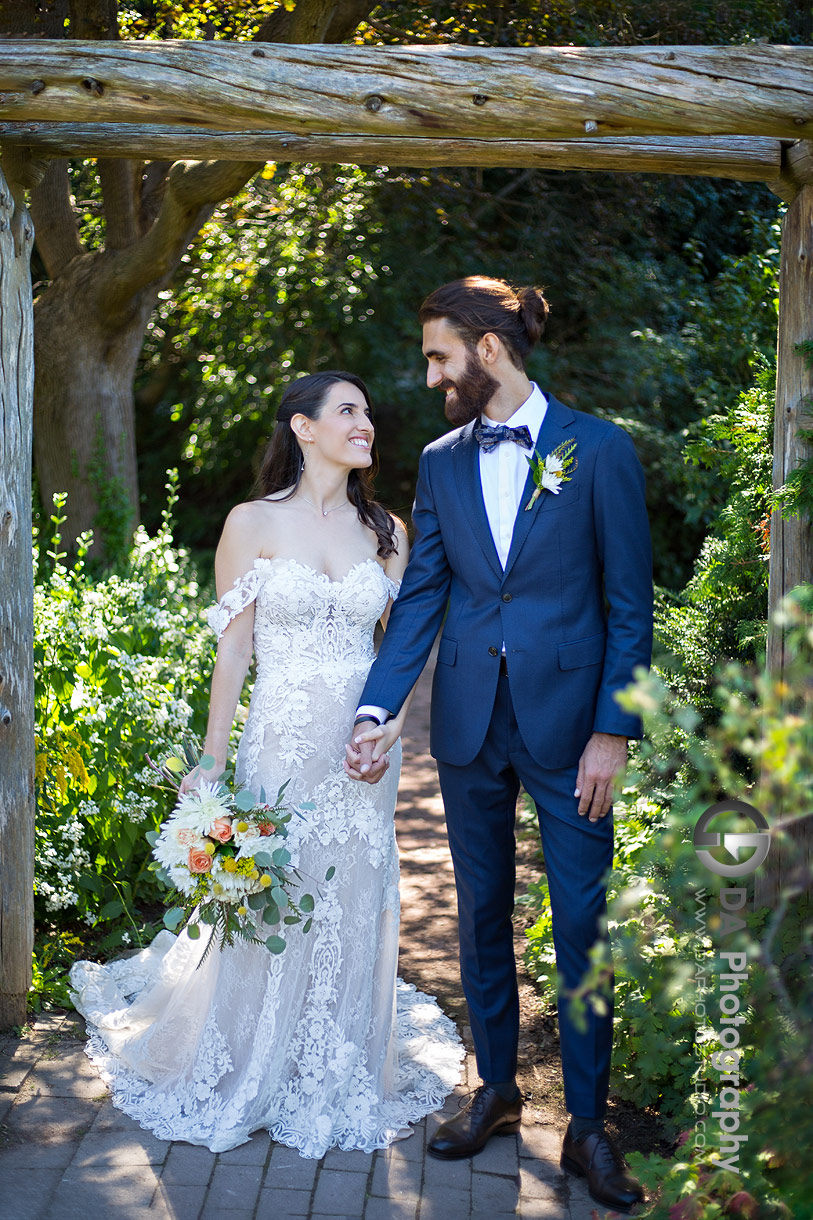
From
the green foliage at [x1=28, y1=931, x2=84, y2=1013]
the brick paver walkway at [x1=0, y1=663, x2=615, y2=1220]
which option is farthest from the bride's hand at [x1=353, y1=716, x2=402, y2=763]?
the green foliage at [x1=28, y1=931, x2=84, y2=1013]

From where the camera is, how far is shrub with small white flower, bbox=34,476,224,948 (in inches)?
158

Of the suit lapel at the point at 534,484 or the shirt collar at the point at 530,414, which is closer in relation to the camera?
the suit lapel at the point at 534,484

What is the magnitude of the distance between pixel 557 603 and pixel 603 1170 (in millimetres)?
1377

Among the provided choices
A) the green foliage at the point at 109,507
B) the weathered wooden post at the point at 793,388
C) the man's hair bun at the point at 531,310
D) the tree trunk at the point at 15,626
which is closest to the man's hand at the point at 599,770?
the weathered wooden post at the point at 793,388

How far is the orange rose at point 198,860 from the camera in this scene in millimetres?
2764

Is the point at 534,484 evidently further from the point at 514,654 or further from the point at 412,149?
the point at 412,149

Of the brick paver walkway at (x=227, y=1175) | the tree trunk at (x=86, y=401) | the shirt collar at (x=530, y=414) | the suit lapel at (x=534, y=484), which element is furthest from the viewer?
the tree trunk at (x=86, y=401)

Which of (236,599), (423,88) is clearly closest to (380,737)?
(236,599)

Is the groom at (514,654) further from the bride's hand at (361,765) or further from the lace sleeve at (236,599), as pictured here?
the lace sleeve at (236,599)

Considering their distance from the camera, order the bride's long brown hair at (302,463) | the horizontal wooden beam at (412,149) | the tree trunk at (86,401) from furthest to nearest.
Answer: the tree trunk at (86,401)
the bride's long brown hair at (302,463)
the horizontal wooden beam at (412,149)

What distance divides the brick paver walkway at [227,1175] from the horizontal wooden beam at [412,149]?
267cm

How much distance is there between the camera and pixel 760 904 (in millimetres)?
3223

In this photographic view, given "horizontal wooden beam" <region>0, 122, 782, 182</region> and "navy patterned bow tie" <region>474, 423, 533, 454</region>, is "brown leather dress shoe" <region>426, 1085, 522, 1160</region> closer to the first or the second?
"navy patterned bow tie" <region>474, 423, 533, 454</region>

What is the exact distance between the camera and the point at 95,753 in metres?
4.13
